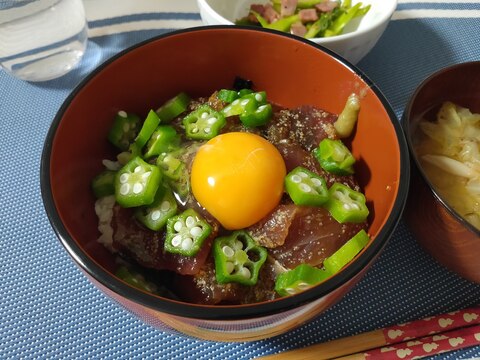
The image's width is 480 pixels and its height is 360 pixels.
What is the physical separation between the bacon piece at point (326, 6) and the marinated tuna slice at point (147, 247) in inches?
53.7

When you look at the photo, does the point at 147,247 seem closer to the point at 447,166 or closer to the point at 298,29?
the point at 447,166

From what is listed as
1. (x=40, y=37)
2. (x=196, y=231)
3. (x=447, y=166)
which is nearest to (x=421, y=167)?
(x=447, y=166)

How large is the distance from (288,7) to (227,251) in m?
1.39

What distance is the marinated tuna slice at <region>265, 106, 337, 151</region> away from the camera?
1579mm

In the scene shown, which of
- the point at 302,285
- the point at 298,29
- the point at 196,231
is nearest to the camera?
the point at 302,285

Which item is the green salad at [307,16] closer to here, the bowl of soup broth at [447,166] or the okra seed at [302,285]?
the bowl of soup broth at [447,166]

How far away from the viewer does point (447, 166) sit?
5.31ft

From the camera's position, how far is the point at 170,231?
1367mm

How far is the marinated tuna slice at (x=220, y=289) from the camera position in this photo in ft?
4.22

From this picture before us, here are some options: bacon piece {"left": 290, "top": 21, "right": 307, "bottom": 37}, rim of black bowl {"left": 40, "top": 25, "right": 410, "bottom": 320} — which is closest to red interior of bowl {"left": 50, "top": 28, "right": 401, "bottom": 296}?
rim of black bowl {"left": 40, "top": 25, "right": 410, "bottom": 320}

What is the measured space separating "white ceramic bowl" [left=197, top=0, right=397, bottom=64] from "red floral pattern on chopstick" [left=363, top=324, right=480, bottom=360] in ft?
3.66

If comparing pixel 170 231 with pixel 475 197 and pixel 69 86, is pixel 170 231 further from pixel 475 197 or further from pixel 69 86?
pixel 69 86

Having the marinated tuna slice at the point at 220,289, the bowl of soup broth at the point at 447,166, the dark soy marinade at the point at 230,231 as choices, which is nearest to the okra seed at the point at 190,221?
the dark soy marinade at the point at 230,231

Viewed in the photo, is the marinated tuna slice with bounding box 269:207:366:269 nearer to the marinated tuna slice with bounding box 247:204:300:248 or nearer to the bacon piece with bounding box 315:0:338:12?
the marinated tuna slice with bounding box 247:204:300:248
